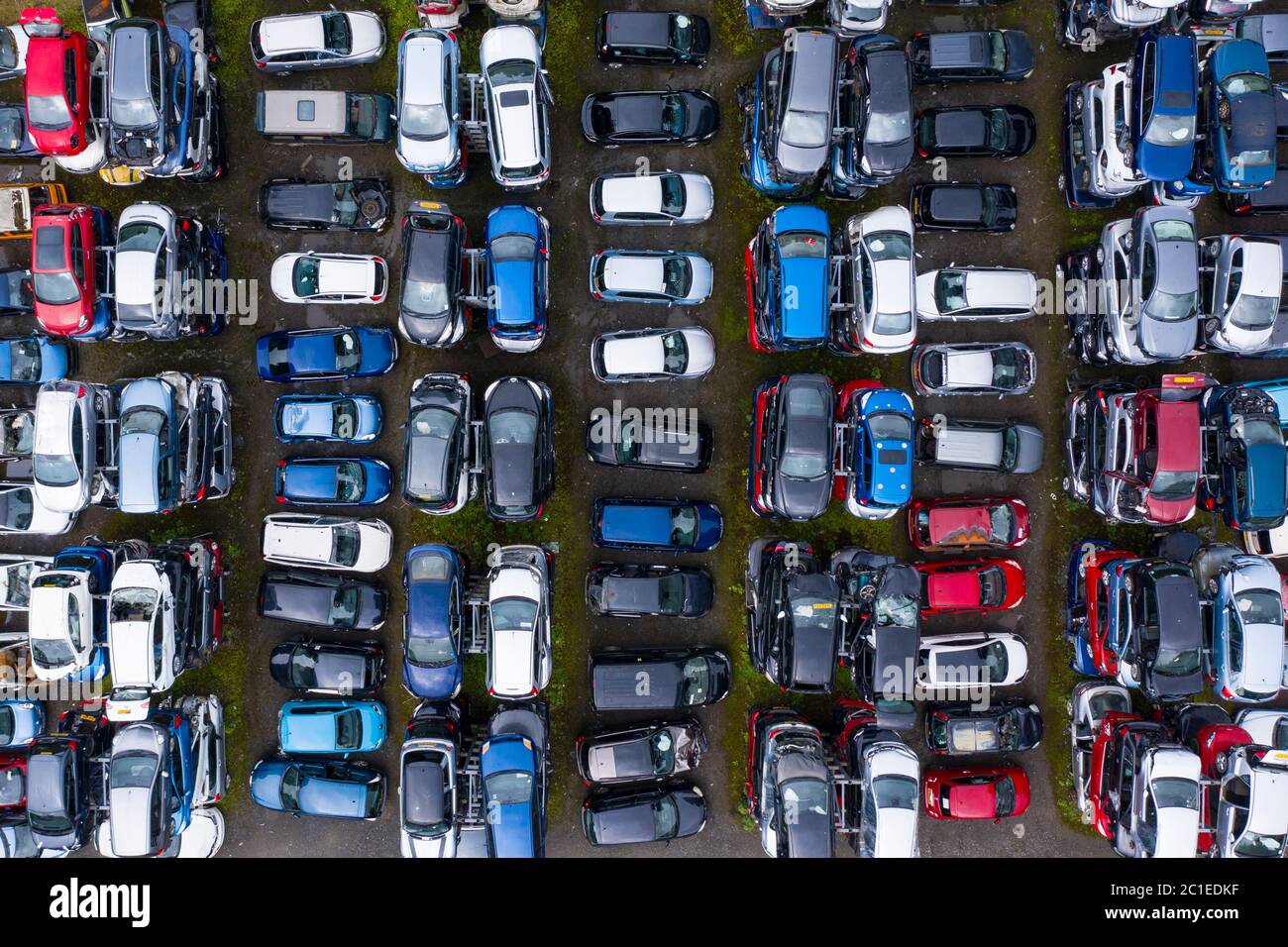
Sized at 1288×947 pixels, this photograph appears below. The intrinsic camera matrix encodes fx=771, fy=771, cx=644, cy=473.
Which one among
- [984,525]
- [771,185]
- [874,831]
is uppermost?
[771,185]

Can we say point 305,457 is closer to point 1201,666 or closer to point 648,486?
point 648,486

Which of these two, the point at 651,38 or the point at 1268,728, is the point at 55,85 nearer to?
the point at 651,38

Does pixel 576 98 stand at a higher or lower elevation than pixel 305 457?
higher

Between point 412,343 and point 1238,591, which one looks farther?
point 412,343

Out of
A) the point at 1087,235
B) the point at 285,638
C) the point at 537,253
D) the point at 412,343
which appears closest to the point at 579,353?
the point at 537,253

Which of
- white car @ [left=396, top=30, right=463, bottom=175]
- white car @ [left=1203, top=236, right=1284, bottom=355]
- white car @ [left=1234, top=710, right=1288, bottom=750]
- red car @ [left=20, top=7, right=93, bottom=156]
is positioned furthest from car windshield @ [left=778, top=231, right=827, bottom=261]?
red car @ [left=20, top=7, right=93, bottom=156]

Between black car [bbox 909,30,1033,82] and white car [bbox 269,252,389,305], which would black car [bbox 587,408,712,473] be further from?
black car [bbox 909,30,1033,82]
